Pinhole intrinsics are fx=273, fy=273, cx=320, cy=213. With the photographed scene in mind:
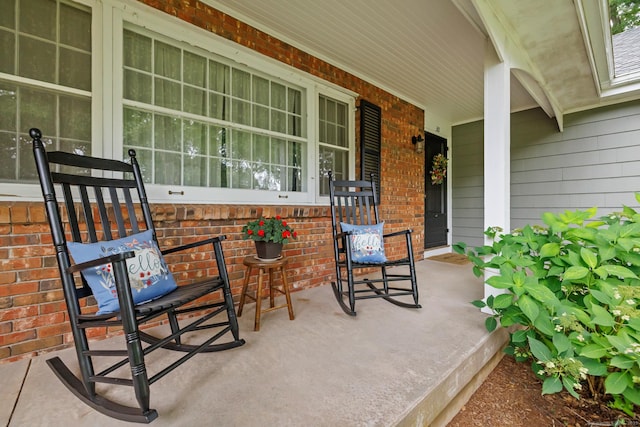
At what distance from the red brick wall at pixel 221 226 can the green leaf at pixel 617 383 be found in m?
2.05

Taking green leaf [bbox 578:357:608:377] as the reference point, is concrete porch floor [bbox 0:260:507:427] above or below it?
below

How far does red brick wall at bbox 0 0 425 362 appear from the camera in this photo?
4.71ft

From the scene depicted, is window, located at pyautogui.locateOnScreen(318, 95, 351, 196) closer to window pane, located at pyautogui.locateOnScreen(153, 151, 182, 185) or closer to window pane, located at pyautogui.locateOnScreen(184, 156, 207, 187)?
window pane, located at pyautogui.locateOnScreen(184, 156, 207, 187)

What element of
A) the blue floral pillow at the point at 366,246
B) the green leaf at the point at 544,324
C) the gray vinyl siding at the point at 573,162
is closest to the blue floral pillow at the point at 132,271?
the blue floral pillow at the point at 366,246

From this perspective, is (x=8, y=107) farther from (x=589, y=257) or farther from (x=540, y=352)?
(x=589, y=257)

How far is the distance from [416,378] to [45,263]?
2043mm

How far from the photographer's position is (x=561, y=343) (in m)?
1.22

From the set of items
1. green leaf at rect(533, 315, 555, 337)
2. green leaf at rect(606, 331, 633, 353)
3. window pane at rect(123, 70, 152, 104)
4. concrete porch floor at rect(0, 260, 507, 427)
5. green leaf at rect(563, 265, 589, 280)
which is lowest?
concrete porch floor at rect(0, 260, 507, 427)

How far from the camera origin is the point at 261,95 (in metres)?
2.50

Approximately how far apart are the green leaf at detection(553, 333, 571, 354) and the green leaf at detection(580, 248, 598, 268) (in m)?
0.38

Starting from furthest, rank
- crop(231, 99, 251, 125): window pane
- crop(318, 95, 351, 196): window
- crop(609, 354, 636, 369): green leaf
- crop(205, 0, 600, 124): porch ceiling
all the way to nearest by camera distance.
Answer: crop(318, 95, 351, 196): window → crop(231, 99, 251, 125): window pane → crop(205, 0, 600, 124): porch ceiling → crop(609, 354, 636, 369): green leaf

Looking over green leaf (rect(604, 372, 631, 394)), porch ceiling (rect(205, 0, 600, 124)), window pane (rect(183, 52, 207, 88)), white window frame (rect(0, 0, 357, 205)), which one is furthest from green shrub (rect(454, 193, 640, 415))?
window pane (rect(183, 52, 207, 88))

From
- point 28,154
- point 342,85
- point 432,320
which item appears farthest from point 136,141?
point 432,320

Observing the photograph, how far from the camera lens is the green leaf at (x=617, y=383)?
1.08 meters
